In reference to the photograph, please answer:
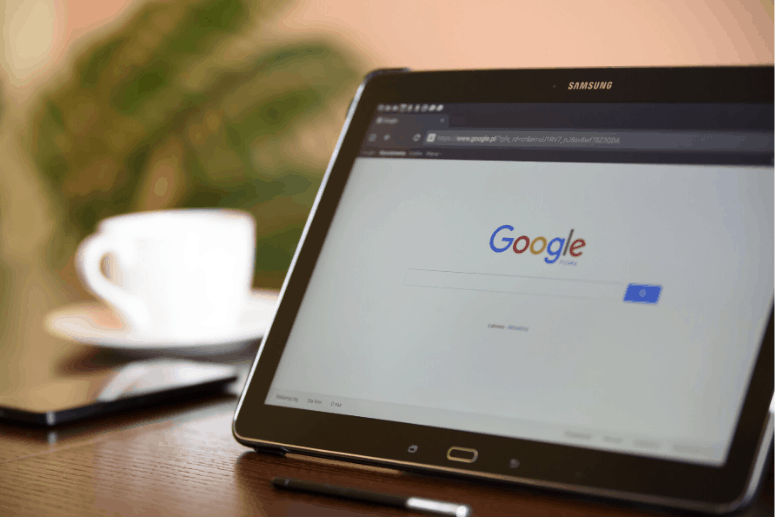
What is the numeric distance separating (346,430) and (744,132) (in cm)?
23

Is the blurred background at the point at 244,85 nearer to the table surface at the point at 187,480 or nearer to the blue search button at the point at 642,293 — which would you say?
the table surface at the point at 187,480

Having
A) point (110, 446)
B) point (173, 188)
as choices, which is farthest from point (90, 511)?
point (173, 188)

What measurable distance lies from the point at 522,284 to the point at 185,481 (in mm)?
181

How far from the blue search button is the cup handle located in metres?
A: 0.53

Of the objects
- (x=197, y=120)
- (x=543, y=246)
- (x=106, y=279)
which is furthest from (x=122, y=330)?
(x=543, y=246)

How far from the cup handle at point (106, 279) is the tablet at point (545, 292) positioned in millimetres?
374

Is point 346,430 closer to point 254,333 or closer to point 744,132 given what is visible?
point 744,132

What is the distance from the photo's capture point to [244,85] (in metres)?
1.00

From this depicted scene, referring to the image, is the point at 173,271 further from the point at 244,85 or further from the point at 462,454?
the point at 462,454

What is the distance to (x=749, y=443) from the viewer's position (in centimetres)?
27

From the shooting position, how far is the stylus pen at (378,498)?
0.92ft

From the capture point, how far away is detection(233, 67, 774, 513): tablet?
290 mm

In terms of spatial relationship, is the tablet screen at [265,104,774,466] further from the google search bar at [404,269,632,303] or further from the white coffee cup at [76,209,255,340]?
the white coffee cup at [76,209,255,340]

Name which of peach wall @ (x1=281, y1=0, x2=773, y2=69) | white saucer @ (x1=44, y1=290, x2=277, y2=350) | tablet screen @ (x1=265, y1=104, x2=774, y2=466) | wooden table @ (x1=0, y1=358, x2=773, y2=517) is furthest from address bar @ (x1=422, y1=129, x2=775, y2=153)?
peach wall @ (x1=281, y1=0, x2=773, y2=69)
